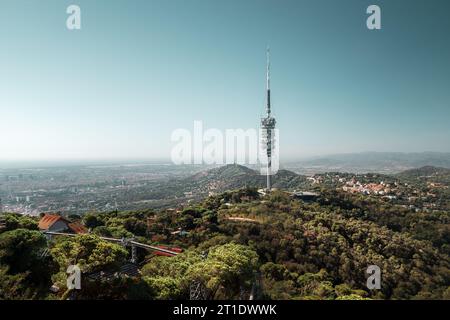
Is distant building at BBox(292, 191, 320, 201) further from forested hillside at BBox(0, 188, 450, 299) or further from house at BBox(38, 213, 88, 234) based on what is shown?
house at BBox(38, 213, 88, 234)

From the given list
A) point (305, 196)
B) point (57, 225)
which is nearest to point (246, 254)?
point (57, 225)

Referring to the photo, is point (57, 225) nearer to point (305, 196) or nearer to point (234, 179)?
point (305, 196)

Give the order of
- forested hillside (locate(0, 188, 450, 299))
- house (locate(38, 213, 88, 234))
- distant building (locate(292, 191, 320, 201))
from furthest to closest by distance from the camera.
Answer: distant building (locate(292, 191, 320, 201)) < house (locate(38, 213, 88, 234)) < forested hillside (locate(0, 188, 450, 299))

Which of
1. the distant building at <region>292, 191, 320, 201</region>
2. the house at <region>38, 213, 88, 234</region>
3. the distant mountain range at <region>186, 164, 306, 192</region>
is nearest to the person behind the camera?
the house at <region>38, 213, 88, 234</region>

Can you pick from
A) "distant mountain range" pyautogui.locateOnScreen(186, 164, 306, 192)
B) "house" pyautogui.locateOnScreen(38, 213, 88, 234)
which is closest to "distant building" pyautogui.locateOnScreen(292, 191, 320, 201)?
"house" pyautogui.locateOnScreen(38, 213, 88, 234)

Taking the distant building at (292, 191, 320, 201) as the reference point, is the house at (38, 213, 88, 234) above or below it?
above

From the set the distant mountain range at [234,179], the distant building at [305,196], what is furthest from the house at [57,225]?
the distant mountain range at [234,179]

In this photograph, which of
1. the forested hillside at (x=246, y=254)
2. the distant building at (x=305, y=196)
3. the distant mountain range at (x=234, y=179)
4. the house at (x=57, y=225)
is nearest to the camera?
the forested hillside at (x=246, y=254)

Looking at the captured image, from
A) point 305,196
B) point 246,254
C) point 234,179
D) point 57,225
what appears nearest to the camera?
point 246,254

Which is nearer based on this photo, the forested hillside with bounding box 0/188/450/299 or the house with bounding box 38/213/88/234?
the forested hillside with bounding box 0/188/450/299

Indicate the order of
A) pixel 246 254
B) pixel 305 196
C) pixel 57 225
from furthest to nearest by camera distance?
pixel 305 196, pixel 57 225, pixel 246 254

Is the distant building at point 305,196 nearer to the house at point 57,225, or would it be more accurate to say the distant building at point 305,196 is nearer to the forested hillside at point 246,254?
the forested hillside at point 246,254

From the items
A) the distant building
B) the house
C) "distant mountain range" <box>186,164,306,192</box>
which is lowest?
"distant mountain range" <box>186,164,306,192</box>

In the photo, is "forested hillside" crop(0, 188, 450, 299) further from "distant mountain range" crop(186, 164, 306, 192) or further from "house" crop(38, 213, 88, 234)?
"distant mountain range" crop(186, 164, 306, 192)
